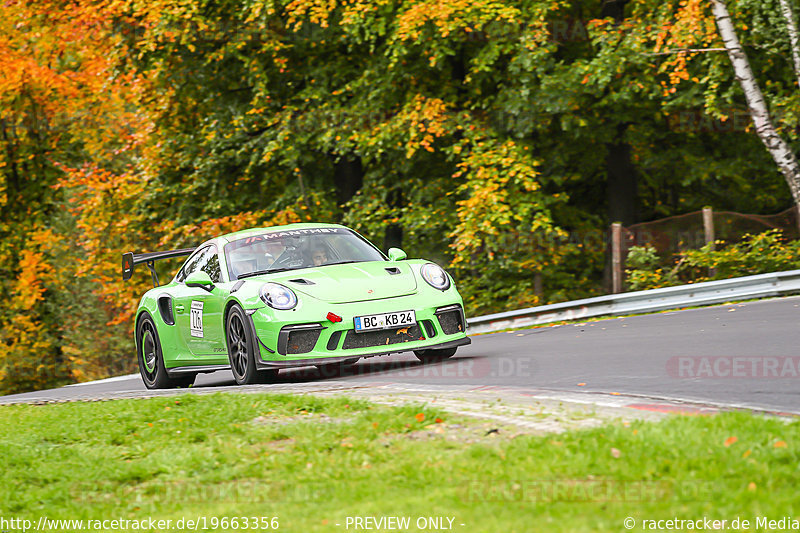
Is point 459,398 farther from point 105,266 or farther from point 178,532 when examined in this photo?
point 105,266

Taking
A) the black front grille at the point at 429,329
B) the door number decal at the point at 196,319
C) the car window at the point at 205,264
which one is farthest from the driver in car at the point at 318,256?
the black front grille at the point at 429,329

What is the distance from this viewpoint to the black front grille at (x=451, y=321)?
10102mm

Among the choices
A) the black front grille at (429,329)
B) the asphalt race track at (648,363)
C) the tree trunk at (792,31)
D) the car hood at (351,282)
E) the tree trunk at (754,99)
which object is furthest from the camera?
the tree trunk at (754,99)

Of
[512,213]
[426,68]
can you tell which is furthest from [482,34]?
[512,213]

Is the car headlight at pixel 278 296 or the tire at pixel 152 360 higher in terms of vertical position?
the car headlight at pixel 278 296

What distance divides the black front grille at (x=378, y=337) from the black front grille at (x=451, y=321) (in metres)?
0.33

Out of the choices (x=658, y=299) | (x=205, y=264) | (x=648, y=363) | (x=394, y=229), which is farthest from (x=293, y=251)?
(x=394, y=229)

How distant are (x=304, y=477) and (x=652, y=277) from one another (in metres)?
12.9

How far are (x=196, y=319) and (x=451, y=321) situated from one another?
2786mm

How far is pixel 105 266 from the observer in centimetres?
2631

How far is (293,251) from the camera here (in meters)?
11.0

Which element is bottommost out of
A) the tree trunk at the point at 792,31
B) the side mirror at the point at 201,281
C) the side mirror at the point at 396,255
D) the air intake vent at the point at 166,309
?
the air intake vent at the point at 166,309

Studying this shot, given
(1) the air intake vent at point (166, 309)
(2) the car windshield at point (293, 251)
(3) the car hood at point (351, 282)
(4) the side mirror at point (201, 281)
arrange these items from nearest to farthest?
1. (3) the car hood at point (351, 282)
2. (4) the side mirror at point (201, 281)
3. (2) the car windshield at point (293, 251)
4. (1) the air intake vent at point (166, 309)

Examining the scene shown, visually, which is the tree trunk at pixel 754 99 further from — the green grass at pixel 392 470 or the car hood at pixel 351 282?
the green grass at pixel 392 470
